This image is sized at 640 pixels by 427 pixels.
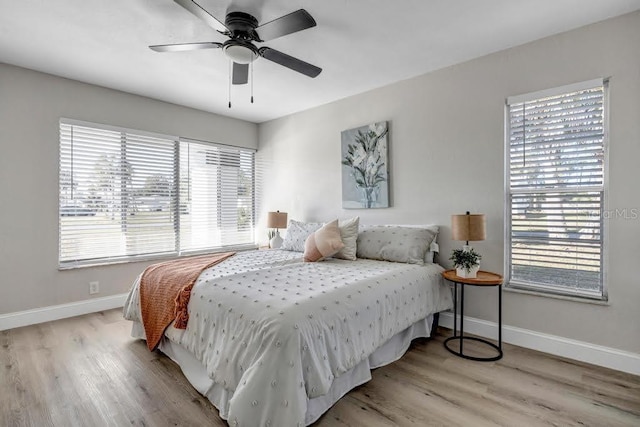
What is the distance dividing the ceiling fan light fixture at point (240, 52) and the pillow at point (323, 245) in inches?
66.1

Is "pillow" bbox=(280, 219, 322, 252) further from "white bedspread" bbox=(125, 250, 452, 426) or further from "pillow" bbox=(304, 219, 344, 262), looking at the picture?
"white bedspread" bbox=(125, 250, 452, 426)

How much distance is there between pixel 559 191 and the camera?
256cm

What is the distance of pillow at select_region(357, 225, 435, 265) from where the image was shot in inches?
116

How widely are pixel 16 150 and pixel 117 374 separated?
2532mm

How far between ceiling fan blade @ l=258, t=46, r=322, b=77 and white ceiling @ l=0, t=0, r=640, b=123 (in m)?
0.24

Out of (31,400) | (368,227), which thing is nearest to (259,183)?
(368,227)

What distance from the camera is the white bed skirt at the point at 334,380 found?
1747mm

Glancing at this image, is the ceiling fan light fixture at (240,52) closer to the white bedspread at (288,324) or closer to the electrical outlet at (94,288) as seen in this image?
the white bedspread at (288,324)

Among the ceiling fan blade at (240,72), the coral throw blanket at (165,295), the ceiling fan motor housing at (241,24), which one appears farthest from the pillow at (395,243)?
the ceiling fan motor housing at (241,24)

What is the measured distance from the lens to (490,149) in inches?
113

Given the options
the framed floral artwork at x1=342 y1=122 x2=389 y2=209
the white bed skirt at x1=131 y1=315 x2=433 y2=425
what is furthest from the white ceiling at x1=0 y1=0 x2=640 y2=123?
the white bed skirt at x1=131 y1=315 x2=433 y2=425

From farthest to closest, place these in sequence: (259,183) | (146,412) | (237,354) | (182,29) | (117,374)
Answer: (259,183) → (182,29) → (117,374) → (146,412) → (237,354)

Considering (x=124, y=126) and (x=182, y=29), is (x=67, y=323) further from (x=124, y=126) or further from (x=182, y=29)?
(x=182, y=29)

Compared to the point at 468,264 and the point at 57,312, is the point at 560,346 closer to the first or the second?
the point at 468,264
